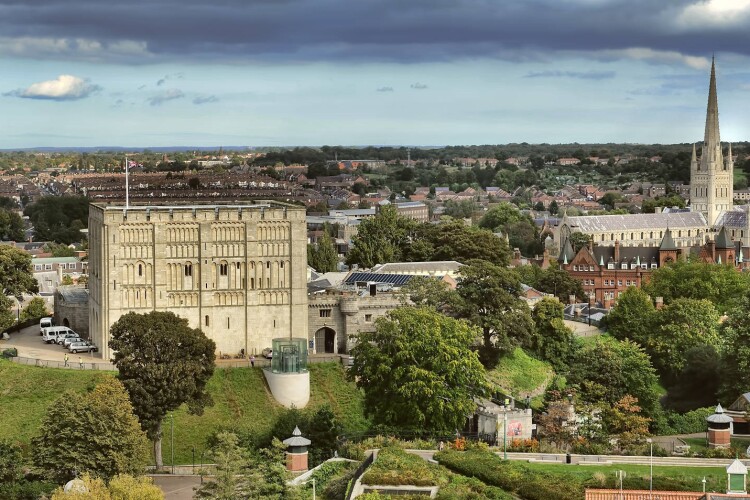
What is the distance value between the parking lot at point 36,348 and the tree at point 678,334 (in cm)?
3325

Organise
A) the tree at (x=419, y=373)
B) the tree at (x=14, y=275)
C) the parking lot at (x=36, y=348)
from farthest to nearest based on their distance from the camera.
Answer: the tree at (x=14, y=275), the parking lot at (x=36, y=348), the tree at (x=419, y=373)

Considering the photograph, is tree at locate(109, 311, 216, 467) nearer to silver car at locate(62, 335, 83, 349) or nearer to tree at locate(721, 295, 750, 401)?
silver car at locate(62, 335, 83, 349)

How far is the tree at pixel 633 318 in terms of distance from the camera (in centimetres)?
9281

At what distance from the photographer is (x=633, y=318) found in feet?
314

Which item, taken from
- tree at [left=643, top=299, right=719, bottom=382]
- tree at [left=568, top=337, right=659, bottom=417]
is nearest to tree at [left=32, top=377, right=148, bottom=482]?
tree at [left=568, top=337, right=659, bottom=417]

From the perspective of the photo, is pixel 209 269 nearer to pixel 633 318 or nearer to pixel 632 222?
pixel 633 318

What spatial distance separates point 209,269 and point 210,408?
10038 mm

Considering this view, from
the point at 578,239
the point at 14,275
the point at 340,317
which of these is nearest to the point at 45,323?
the point at 14,275

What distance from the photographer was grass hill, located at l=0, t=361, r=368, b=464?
72.2 m

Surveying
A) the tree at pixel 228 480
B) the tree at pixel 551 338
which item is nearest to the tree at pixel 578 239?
the tree at pixel 551 338

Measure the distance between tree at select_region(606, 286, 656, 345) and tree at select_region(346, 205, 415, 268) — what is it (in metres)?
20.9

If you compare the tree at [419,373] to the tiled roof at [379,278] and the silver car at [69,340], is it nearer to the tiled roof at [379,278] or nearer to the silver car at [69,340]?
the silver car at [69,340]

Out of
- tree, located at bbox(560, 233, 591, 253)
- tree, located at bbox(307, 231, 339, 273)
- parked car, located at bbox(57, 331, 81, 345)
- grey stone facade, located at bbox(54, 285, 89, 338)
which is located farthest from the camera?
tree, located at bbox(560, 233, 591, 253)

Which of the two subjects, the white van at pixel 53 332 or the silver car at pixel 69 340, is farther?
the white van at pixel 53 332
